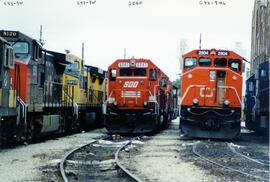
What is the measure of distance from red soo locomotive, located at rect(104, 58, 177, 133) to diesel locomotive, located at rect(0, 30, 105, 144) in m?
1.86

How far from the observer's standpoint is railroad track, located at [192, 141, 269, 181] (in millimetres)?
9136

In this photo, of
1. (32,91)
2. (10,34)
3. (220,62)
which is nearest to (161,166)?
(32,91)

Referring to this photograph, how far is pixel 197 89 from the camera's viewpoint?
57.8 ft

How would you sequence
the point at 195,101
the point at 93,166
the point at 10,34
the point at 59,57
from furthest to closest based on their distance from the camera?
the point at 59,57, the point at 195,101, the point at 10,34, the point at 93,166

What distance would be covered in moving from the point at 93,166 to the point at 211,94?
8.33 metres

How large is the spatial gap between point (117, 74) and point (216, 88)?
187 inches

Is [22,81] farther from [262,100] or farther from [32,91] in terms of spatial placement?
[262,100]

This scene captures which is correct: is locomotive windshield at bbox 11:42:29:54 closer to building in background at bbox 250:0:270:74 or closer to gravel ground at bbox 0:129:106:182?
gravel ground at bbox 0:129:106:182

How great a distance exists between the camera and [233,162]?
10.9 m

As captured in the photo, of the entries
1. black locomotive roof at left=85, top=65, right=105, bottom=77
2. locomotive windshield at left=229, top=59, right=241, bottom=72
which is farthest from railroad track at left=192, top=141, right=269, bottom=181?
black locomotive roof at left=85, top=65, right=105, bottom=77

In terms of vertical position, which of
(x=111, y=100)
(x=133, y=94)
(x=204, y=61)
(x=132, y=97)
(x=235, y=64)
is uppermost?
(x=204, y=61)

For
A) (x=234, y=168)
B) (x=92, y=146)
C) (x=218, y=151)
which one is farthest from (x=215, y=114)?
(x=234, y=168)

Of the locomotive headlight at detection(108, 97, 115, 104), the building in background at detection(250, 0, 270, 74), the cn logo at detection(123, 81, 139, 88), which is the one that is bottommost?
the locomotive headlight at detection(108, 97, 115, 104)

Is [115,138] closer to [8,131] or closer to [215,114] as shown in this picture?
[215,114]
